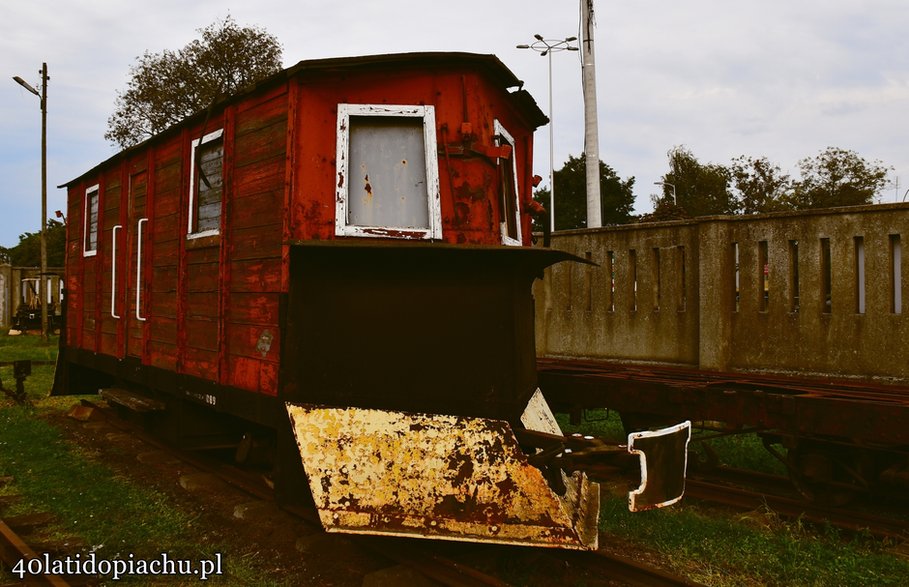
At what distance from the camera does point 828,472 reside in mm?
5184

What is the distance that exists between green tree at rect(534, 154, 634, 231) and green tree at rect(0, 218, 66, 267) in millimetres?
36484

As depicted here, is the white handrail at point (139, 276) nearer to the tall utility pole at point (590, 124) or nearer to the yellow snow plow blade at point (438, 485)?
the yellow snow plow blade at point (438, 485)

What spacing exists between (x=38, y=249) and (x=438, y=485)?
77281mm

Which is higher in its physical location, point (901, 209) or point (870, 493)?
point (901, 209)

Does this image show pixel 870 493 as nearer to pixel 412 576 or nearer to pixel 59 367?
pixel 412 576

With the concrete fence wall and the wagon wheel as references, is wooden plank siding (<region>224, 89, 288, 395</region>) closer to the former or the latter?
the concrete fence wall

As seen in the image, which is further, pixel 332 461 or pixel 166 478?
pixel 166 478

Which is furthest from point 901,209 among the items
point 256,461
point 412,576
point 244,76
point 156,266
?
point 244,76

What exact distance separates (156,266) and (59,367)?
Result: 14.0 feet

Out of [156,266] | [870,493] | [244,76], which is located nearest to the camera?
[870,493]

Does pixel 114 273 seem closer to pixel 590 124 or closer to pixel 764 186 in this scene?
pixel 590 124

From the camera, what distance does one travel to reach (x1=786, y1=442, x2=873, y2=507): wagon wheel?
5.08 metres

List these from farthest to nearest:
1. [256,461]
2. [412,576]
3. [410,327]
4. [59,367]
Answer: [59,367] < [256,461] < [410,327] < [412,576]

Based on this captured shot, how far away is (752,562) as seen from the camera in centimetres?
427
